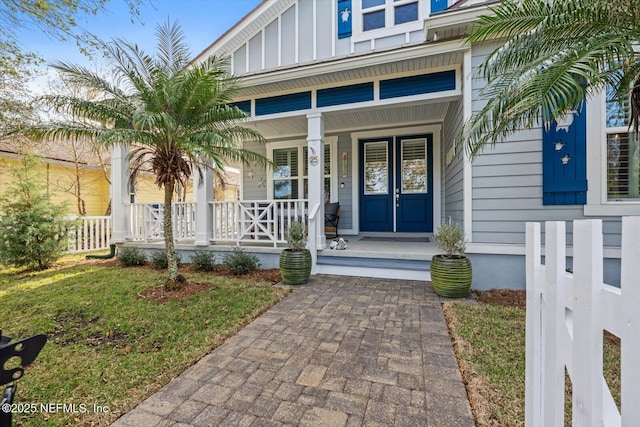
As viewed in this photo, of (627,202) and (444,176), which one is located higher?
(444,176)

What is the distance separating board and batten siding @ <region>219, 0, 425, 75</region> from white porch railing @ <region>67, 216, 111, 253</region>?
5501 millimetres

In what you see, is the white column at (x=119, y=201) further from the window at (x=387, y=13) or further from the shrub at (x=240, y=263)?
the window at (x=387, y=13)

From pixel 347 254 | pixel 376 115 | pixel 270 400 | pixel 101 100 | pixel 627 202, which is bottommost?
pixel 270 400

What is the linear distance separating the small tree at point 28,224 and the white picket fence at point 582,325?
7.95 m

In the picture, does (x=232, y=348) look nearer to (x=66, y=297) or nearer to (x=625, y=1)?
(x=66, y=297)

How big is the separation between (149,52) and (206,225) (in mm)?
3161

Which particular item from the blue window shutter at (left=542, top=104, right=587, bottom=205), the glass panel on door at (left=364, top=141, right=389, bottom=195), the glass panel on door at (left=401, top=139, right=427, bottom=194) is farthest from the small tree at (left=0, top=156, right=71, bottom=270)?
the blue window shutter at (left=542, top=104, right=587, bottom=205)

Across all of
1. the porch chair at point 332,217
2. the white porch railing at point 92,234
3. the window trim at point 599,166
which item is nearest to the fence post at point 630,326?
the window trim at point 599,166

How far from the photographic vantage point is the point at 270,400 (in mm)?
1884

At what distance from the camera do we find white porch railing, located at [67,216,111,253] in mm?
7614

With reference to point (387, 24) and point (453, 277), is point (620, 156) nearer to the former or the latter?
point (453, 277)

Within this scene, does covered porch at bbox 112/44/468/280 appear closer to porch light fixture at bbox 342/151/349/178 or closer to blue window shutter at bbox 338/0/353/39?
porch light fixture at bbox 342/151/349/178

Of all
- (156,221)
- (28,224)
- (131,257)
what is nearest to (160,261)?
(131,257)

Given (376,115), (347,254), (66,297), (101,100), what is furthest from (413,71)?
(66,297)
